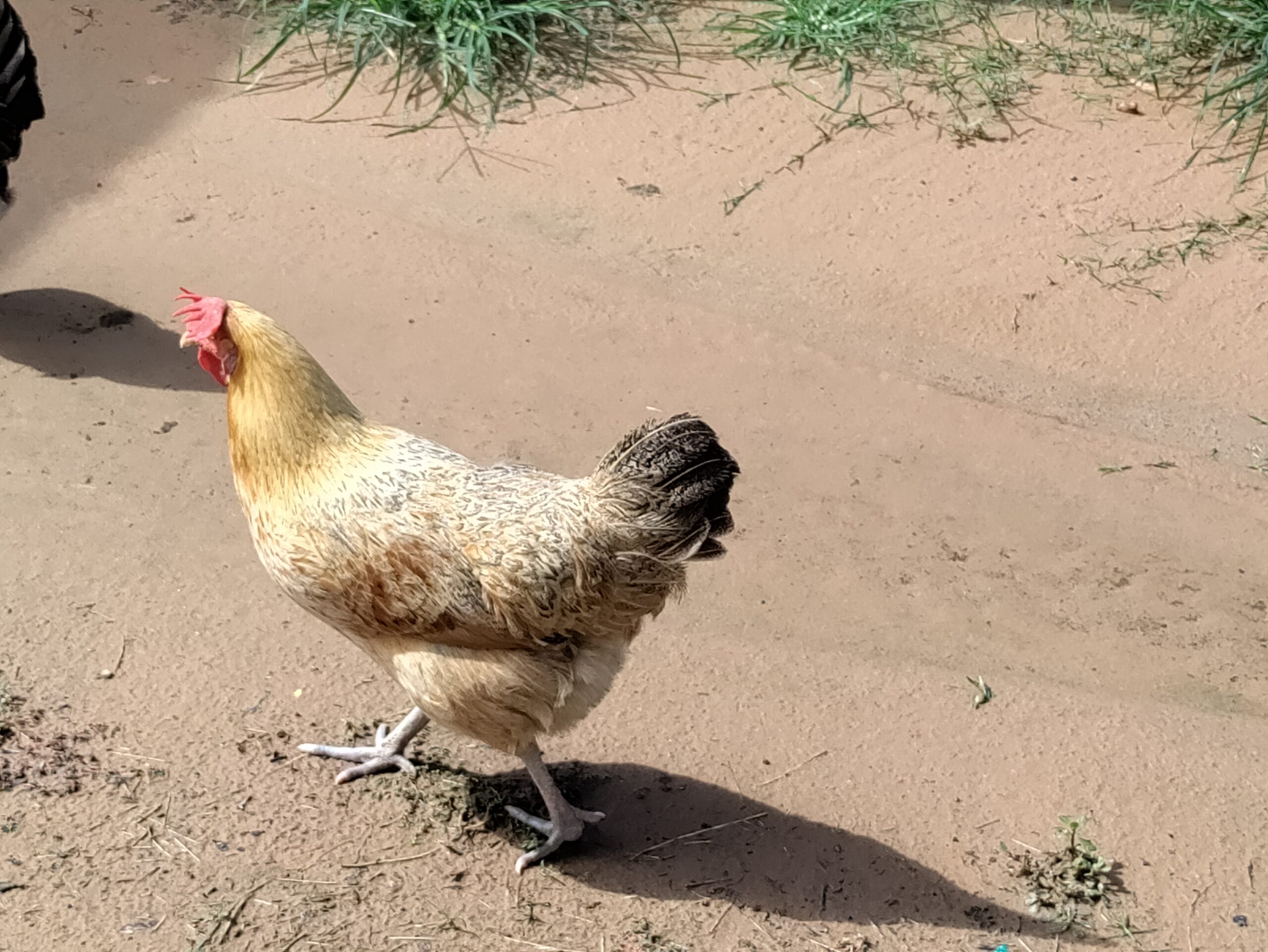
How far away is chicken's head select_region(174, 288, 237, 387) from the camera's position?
391 cm

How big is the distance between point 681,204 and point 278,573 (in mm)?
4650

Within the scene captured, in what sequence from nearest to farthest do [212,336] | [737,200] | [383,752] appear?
1. [212,336]
2. [383,752]
3. [737,200]

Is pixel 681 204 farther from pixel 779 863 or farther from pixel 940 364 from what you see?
pixel 779 863

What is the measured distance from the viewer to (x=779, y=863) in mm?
4285

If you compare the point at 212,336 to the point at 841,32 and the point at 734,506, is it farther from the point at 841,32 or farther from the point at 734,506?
the point at 841,32

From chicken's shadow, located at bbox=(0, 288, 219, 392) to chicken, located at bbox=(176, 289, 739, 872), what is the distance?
2.63 metres

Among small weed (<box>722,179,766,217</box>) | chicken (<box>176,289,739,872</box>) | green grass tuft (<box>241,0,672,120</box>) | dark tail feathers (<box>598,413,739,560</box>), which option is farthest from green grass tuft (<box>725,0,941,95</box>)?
chicken (<box>176,289,739,872</box>)

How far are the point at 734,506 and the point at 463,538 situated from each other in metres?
2.23

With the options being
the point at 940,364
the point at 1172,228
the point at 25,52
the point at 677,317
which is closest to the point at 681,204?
the point at 677,317

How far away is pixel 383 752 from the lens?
4.48 m

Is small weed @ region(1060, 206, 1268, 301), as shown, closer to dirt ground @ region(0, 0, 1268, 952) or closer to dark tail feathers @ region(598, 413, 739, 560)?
dirt ground @ region(0, 0, 1268, 952)

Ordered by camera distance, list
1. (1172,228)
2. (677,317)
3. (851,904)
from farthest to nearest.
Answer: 1. (1172,228)
2. (677,317)
3. (851,904)

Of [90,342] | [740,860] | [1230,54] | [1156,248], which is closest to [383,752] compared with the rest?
[740,860]

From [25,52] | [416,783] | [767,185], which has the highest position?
[25,52]
